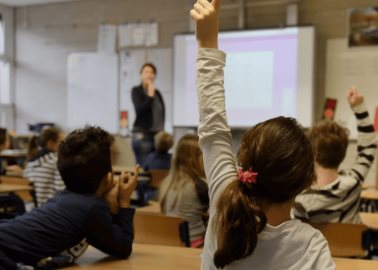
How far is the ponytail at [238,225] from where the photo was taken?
1032 millimetres

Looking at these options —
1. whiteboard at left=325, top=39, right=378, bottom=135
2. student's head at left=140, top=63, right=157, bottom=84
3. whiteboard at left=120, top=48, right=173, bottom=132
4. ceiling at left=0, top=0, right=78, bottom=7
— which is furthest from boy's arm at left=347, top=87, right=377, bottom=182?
ceiling at left=0, top=0, right=78, bottom=7

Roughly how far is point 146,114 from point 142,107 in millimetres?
129

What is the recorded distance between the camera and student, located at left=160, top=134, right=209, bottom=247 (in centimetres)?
285

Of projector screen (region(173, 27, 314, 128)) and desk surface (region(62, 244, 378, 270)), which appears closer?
desk surface (region(62, 244, 378, 270))

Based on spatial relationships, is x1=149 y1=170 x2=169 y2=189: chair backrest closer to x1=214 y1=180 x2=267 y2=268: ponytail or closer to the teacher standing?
the teacher standing

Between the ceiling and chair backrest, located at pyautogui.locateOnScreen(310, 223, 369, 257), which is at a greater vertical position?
the ceiling

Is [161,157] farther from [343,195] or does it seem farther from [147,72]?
[343,195]

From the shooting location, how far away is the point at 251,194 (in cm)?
107

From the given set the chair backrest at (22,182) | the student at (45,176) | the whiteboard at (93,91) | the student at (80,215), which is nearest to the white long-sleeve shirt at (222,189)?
the student at (80,215)

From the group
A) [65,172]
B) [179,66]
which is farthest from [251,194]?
[179,66]

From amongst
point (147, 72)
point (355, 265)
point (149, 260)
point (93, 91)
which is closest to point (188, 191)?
point (149, 260)

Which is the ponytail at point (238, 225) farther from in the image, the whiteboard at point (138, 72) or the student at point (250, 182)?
the whiteboard at point (138, 72)

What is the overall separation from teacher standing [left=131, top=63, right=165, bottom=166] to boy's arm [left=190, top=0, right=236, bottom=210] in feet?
16.1

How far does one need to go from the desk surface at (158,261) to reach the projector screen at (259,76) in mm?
4211
